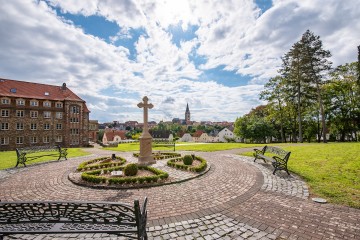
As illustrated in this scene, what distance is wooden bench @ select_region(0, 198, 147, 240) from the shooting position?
3.45 m

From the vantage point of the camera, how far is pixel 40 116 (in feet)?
110

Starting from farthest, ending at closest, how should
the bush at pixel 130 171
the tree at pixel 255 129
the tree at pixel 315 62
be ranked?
the tree at pixel 255 129
the tree at pixel 315 62
the bush at pixel 130 171

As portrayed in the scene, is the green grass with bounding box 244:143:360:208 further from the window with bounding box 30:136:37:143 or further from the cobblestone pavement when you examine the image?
the window with bounding box 30:136:37:143

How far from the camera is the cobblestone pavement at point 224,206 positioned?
4.36m

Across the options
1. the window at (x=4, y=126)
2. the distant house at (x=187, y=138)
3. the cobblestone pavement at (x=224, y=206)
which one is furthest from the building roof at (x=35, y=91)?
the distant house at (x=187, y=138)

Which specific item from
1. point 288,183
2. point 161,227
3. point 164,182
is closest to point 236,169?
point 288,183

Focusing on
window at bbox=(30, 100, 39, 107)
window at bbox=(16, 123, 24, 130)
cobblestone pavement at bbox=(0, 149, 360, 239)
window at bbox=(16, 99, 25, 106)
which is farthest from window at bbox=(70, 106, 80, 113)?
cobblestone pavement at bbox=(0, 149, 360, 239)

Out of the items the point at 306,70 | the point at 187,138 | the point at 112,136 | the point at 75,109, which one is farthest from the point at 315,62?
the point at 187,138

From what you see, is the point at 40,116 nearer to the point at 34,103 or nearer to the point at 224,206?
the point at 34,103

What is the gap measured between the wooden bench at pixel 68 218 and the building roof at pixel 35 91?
122ft

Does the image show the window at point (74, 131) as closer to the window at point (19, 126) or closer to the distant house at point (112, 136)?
the window at point (19, 126)

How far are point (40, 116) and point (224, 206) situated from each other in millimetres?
38788

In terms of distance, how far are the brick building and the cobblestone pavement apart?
95.7 feet

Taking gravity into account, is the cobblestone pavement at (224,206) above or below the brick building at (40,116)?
below
